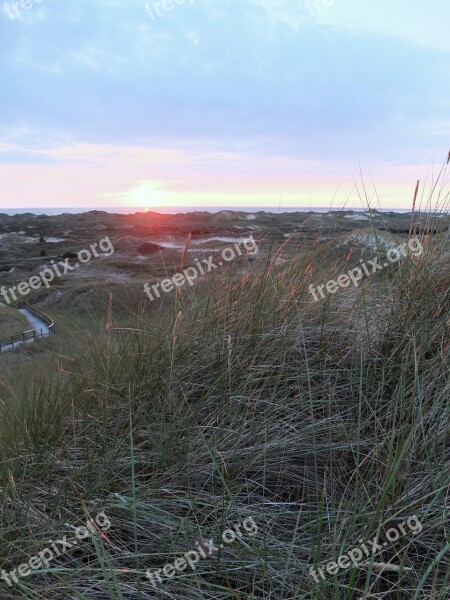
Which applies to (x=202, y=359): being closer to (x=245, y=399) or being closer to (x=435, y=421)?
(x=245, y=399)

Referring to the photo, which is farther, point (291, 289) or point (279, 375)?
point (291, 289)

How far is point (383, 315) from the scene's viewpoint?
2818 millimetres

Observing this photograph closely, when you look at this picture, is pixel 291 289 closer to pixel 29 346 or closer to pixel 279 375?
pixel 279 375

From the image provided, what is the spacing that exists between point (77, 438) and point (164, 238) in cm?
5209

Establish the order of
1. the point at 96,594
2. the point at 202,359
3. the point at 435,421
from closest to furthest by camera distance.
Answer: the point at 96,594
the point at 435,421
the point at 202,359

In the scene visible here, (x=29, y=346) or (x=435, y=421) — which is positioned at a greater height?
(x=435, y=421)

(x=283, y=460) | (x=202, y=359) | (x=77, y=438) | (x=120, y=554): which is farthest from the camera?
(x=202, y=359)

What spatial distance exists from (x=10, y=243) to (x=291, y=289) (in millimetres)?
58159

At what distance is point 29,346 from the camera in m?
17.5

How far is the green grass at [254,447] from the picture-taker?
1.59 m

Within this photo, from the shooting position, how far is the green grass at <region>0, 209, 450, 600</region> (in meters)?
1.59

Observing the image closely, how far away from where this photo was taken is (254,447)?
211 centimetres

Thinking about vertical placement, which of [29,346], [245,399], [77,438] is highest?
[245,399]

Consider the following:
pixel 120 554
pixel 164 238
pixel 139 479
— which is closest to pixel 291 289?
pixel 139 479
